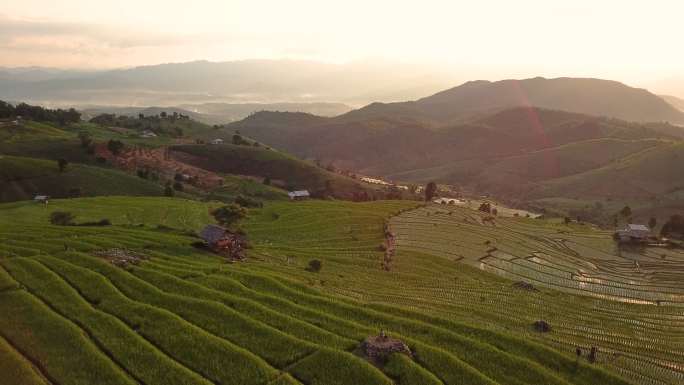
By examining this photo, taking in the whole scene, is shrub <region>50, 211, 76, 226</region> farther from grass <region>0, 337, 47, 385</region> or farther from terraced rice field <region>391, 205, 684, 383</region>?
terraced rice field <region>391, 205, 684, 383</region>

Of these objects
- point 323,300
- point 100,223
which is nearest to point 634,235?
point 323,300

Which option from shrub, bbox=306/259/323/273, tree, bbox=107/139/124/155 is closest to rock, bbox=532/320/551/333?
shrub, bbox=306/259/323/273

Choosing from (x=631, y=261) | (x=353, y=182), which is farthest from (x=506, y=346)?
(x=353, y=182)

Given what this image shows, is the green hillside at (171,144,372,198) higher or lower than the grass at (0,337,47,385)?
lower

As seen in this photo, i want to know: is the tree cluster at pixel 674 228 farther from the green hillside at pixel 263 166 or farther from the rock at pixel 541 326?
the green hillside at pixel 263 166

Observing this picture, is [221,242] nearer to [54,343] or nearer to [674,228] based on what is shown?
[54,343]

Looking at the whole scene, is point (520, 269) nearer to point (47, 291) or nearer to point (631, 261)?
point (631, 261)
